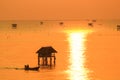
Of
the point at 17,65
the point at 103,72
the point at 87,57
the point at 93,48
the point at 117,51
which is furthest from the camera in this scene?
the point at 93,48

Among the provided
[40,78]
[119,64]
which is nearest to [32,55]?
[119,64]

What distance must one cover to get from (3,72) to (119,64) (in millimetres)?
4648

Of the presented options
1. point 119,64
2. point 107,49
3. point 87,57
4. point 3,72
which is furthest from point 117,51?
point 3,72

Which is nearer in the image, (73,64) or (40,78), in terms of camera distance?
(40,78)

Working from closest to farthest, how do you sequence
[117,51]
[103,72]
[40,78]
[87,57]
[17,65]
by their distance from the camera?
[40,78], [103,72], [17,65], [87,57], [117,51]

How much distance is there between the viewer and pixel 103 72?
18.0 m

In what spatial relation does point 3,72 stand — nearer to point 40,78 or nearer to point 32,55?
point 40,78

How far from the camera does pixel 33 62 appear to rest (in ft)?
68.1

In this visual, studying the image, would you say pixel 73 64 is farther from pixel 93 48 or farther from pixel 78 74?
pixel 93 48

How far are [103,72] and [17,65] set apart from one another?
3.66m

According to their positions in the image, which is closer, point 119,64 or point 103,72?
point 103,72

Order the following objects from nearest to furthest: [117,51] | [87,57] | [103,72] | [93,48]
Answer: [103,72] < [87,57] < [117,51] < [93,48]

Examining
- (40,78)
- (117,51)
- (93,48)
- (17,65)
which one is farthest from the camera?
(93,48)

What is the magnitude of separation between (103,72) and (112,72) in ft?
1.02
